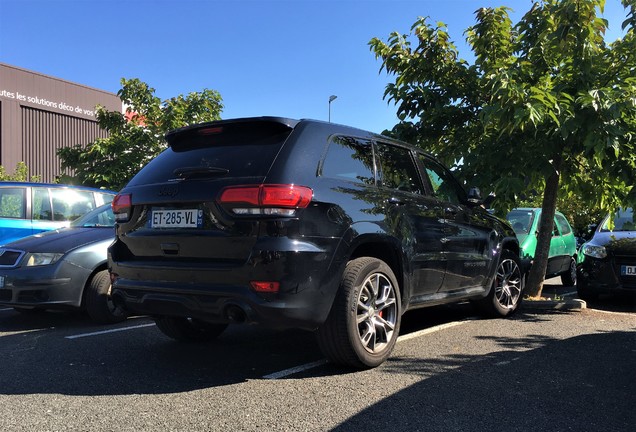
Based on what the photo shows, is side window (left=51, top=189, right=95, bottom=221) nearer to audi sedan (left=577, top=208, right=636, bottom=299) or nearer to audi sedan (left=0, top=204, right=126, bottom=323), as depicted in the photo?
audi sedan (left=0, top=204, right=126, bottom=323)

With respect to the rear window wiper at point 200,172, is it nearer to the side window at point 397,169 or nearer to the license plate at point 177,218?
the license plate at point 177,218

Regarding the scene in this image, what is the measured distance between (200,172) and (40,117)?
3254 centimetres

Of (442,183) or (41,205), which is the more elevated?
(442,183)

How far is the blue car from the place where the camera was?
723cm

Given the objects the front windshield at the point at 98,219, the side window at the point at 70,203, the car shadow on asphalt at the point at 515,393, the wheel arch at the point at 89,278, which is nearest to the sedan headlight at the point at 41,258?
the wheel arch at the point at 89,278

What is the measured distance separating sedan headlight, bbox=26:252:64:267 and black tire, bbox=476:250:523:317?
15.4ft

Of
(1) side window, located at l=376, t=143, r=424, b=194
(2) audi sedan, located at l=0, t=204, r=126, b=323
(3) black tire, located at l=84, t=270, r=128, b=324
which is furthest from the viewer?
(3) black tire, located at l=84, t=270, r=128, b=324

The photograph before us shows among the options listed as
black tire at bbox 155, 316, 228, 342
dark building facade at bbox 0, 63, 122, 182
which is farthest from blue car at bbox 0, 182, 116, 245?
dark building facade at bbox 0, 63, 122, 182

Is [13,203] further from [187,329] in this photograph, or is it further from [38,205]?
[187,329]

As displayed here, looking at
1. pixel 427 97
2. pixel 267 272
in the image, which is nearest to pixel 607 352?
pixel 267 272

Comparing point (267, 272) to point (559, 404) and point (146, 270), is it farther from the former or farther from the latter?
point (559, 404)

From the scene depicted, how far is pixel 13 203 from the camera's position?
7.39m

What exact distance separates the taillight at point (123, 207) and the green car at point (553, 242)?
666 centimetres

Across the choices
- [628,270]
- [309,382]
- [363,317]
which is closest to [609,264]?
[628,270]
